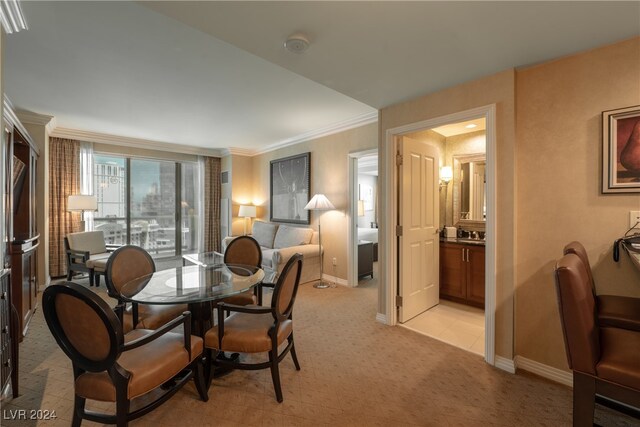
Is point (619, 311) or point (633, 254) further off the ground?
point (633, 254)

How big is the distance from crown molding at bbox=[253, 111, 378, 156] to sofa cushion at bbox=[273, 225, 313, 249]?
164 centimetres

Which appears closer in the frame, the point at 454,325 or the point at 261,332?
the point at 261,332

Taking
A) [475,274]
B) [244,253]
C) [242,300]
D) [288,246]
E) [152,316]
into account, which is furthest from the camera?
[288,246]

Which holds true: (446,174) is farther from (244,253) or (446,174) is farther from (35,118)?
(35,118)

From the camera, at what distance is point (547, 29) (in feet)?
5.42

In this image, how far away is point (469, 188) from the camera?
3834mm

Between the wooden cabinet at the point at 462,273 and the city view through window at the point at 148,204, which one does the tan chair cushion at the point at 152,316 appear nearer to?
the wooden cabinet at the point at 462,273

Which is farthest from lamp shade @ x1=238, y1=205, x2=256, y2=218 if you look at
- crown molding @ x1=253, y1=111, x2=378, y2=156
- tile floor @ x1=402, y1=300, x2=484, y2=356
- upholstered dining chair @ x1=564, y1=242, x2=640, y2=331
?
upholstered dining chair @ x1=564, y1=242, x2=640, y2=331

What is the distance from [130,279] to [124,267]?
114 mm

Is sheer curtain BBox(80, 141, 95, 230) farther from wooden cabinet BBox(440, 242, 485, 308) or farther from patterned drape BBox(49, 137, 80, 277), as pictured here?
wooden cabinet BBox(440, 242, 485, 308)

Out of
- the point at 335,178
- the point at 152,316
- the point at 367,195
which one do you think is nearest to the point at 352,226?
the point at 335,178

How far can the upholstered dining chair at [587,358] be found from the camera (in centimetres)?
117

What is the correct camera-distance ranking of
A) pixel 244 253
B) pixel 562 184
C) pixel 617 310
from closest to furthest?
1. pixel 617 310
2. pixel 562 184
3. pixel 244 253

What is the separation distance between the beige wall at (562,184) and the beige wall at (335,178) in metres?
2.15
